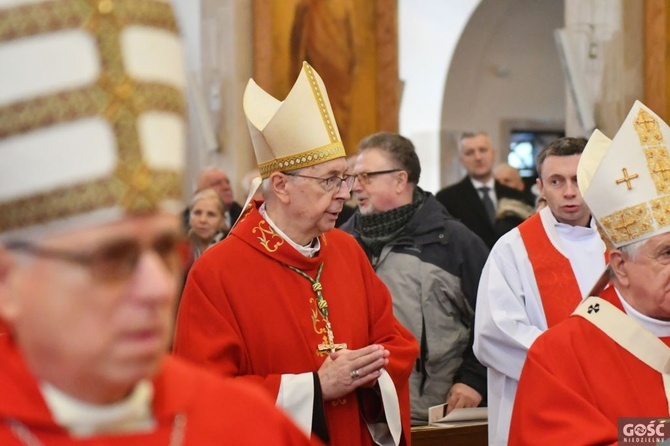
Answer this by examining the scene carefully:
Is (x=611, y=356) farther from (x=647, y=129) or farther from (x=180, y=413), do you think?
(x=180, y=413)

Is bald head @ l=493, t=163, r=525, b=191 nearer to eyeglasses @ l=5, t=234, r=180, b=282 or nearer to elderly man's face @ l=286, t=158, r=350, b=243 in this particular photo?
elderly man's face @ l=286, t=158, r=350, b=243

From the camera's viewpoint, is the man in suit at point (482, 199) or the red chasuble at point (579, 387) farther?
the man in suit at point (482, 199)

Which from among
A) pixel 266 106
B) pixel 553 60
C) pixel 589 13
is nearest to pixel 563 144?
pixel 266 106

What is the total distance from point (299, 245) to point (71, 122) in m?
3.08

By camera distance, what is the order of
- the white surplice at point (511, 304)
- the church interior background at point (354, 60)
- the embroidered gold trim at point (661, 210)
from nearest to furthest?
1. the embroidered gold trim at point (661, 210)
2. the white surplice at point (511, 304)
3. the church interior background at point (354, 60)

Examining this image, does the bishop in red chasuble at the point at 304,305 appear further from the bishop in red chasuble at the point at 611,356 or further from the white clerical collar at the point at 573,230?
the white clerical collar at the point at 573,230

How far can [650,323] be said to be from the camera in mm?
4137

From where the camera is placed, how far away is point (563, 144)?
5715 millimetres

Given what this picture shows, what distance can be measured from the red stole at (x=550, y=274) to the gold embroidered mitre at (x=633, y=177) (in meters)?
1.15

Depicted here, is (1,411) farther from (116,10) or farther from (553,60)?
(553,60)

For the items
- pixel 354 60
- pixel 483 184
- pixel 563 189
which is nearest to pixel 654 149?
pixel 563 189

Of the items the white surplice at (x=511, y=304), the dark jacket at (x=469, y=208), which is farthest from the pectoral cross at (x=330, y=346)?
the dark jacket at (x=469, y=208)

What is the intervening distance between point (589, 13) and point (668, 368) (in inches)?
226

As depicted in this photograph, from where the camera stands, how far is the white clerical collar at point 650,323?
4.13 meters
